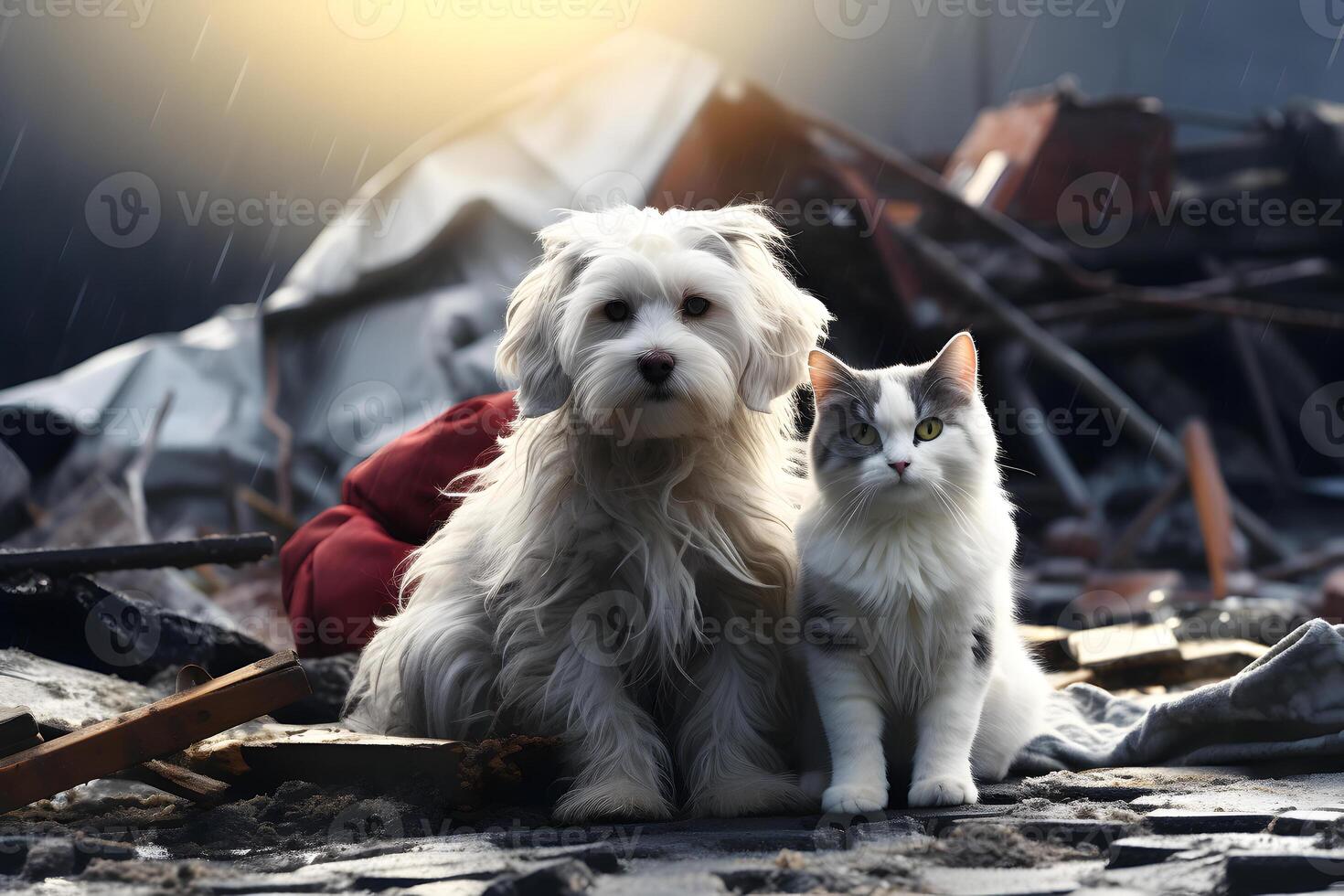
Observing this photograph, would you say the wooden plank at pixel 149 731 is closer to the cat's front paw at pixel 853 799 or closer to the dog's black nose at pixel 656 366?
the dog's black nose at pixel 656 366

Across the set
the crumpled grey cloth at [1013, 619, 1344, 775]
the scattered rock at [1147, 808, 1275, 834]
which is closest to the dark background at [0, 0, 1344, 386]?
the crumpled grey cloth at [1013, 619, 1344, 775]

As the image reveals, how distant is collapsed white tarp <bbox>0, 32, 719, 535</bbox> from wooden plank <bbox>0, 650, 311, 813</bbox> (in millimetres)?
3674

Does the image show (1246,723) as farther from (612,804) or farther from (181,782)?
(181,782)

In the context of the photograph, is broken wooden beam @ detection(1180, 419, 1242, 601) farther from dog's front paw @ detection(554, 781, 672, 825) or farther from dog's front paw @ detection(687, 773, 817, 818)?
dog's front paw @ detection(554, 781, 672, 825)

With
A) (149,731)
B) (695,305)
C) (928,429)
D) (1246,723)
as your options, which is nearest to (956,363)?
(928,429)

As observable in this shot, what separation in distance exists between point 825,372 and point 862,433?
17 centimetres

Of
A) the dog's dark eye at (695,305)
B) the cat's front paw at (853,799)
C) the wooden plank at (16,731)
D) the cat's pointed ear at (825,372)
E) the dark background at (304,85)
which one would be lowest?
the wooden plank at (16,731)

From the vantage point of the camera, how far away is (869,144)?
654 centimetres

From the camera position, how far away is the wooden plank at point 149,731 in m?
2.38

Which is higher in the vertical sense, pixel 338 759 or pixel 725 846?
pixel 725 846

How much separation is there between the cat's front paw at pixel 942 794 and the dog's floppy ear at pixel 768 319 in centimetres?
89

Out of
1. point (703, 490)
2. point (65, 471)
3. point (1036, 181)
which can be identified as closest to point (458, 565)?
point (703, 490)

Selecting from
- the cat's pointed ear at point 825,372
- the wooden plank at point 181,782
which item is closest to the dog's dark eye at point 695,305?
the cat's pointed ear at point 825,372

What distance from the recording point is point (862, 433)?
2.47 metres
